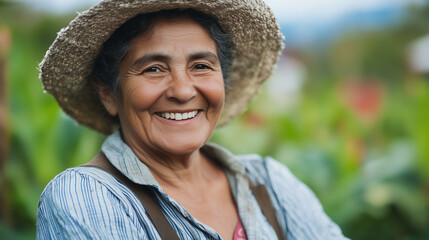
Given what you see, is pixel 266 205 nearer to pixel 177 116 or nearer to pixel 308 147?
pixel 177 116

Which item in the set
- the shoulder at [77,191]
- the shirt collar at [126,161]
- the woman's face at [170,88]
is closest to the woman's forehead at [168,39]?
the woman's face at [170,88]

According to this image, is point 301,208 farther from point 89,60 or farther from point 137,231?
point 89,60

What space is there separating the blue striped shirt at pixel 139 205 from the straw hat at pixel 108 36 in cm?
29

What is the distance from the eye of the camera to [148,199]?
1656 millimetres

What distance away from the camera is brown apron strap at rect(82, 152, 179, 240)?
1.59 meters

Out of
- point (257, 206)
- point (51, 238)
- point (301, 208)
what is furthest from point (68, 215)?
point (301, 208)

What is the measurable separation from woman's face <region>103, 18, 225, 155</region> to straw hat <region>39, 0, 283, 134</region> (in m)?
0.10

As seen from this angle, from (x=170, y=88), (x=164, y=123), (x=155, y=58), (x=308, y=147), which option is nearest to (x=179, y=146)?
(x=164, y=123)

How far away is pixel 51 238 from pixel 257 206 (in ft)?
2.58

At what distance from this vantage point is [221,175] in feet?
6.96

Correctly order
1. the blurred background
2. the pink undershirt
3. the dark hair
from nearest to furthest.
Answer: the dark hair < the pink undershirt < the blurred background

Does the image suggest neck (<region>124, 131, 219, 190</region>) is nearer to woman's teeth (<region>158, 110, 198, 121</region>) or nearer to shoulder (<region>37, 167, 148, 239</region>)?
woman's teeth (<region>158, 110, 198, 121</region>)

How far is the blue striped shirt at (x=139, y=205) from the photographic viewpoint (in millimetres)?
1495

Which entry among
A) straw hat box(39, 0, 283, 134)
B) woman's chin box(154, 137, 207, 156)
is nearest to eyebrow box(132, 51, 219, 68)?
straw hat box(39, 0, 283, 134)
